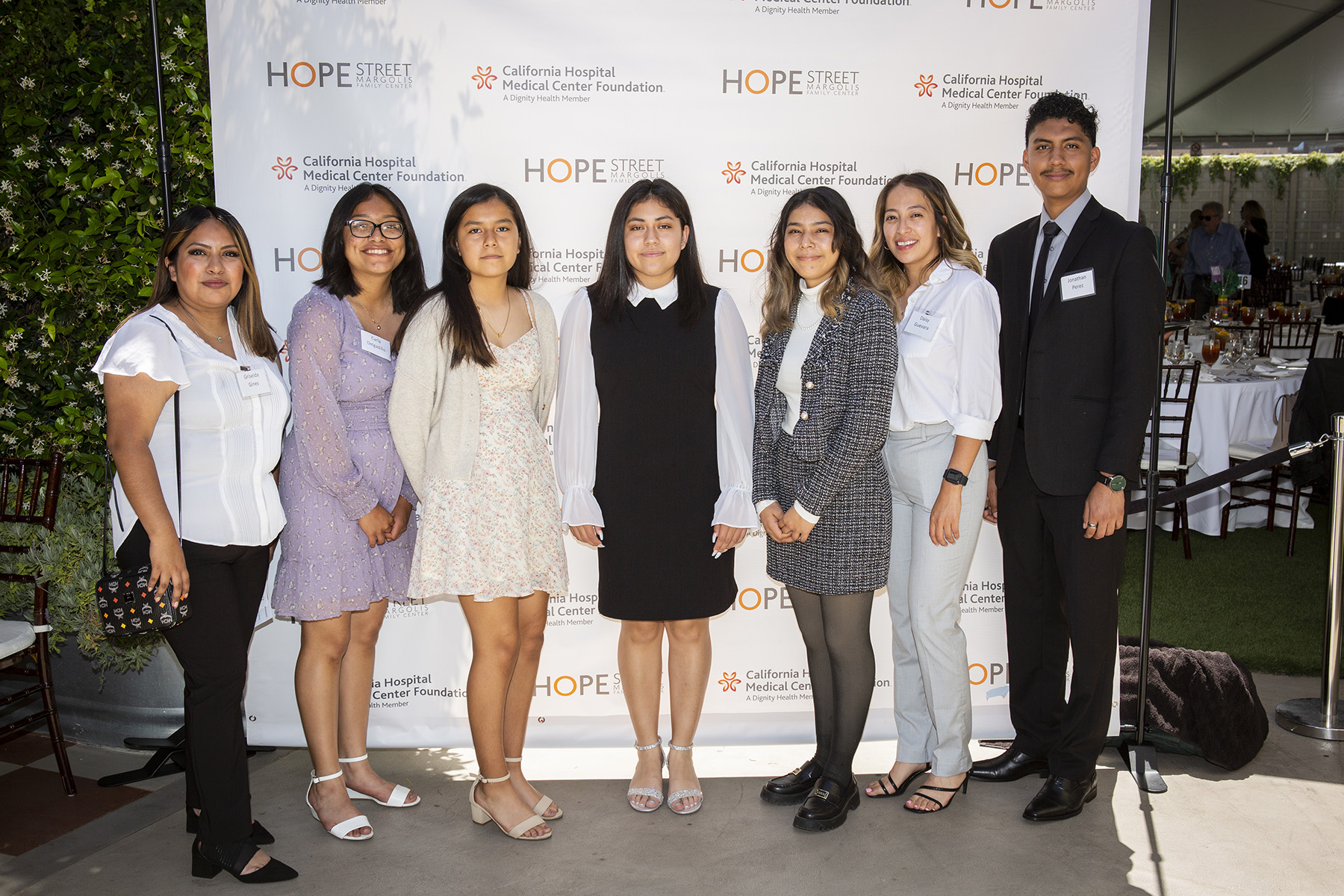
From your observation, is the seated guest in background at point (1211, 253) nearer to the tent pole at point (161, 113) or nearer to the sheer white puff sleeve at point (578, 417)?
the sheer white puff sleeve at point (578, 417)

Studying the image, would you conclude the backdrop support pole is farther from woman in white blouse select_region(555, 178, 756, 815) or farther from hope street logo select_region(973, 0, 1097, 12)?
woman in white blouse select_region(555, 178, 756, 815)

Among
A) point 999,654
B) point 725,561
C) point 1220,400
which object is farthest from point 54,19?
point 1220,400

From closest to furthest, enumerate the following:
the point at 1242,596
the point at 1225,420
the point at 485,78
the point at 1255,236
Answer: the point at 485,78 < the point at 1242,596 < the point at 1225,420 < the point at 1255,236

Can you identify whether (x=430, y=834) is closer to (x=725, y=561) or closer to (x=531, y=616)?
(x=531, y=616)

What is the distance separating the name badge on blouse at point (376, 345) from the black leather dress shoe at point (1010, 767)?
86.4 inches

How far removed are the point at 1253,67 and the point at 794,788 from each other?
13.0 metres

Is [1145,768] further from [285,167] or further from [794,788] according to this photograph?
[285,167]

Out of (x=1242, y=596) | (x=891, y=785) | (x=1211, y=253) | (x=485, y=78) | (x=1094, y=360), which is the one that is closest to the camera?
(x=1094, y=360)

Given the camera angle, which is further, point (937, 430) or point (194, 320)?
point (937, 430)

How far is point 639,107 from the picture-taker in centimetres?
310

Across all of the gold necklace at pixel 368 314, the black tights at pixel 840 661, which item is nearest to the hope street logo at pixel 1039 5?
the black tights at pixel 840 661

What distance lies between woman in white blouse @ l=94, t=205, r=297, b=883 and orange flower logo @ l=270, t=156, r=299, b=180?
2.49 ft

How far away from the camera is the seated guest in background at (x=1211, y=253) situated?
30.6 ft

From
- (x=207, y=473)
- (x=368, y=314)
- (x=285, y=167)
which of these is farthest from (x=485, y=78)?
(x=207, y=473)
